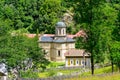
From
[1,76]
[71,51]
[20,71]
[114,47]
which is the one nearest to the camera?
[1,76]

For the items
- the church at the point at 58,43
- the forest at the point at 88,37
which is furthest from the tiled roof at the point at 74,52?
the forest at the point at 88,37

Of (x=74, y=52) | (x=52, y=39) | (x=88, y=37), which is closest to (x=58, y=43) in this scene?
(x=52, y=39)

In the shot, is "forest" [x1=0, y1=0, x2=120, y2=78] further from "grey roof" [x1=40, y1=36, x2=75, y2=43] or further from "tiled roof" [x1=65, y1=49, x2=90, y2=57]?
"grey roof" [x1=40, y1=36, x2=75, y2=43]

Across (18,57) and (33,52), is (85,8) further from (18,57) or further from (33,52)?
(33,52)

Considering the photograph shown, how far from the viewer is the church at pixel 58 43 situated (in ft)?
315

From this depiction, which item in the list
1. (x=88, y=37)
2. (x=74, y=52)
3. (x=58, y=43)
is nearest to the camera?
(x=88, y=37)

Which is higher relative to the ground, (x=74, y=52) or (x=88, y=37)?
(x=88, y=37)

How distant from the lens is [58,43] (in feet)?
316

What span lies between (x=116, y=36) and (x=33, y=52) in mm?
15803

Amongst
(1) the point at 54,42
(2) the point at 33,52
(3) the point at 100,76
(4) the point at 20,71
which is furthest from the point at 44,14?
(3) the point at 100,76

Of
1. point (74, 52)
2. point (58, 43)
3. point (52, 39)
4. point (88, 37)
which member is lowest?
point (74, 52)

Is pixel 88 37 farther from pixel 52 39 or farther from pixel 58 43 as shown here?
pixel 52 39

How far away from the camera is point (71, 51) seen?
90.8 metres

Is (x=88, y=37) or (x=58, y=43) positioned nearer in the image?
(x=88, y=37)
